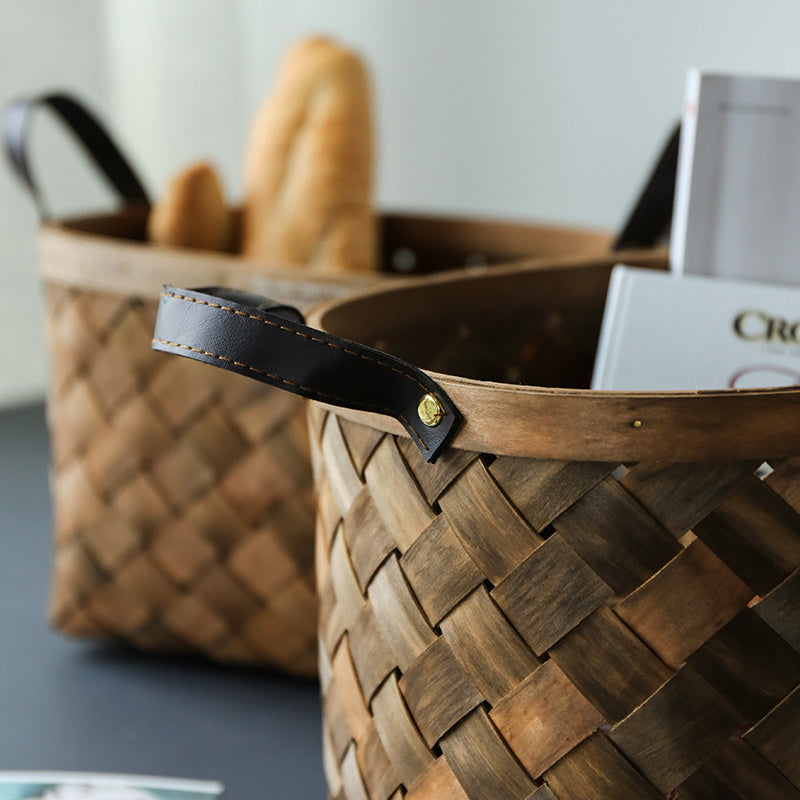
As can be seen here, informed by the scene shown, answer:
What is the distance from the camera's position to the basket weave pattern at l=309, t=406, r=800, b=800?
31cm

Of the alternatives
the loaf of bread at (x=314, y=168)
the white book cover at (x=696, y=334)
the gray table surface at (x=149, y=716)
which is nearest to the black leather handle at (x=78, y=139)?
the loaf of bread at (x=314, y=168)

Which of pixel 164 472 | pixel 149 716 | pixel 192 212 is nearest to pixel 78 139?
pixel 192 212

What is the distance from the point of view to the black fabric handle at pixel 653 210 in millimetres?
627

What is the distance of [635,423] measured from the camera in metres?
0.30

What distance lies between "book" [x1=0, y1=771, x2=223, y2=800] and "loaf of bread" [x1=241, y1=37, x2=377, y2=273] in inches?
13.3

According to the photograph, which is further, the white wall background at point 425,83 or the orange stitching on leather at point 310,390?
the white wall background at point 425,83

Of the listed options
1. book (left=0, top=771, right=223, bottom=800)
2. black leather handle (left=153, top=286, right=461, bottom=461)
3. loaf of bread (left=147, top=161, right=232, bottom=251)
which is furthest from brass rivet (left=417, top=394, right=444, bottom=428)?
loaf of bread (left=147, top=161, right=232, bottom=251)

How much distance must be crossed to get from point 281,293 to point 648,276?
0.21m

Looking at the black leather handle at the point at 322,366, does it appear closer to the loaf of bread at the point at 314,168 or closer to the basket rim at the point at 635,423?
the basket rim at the point at 635,423

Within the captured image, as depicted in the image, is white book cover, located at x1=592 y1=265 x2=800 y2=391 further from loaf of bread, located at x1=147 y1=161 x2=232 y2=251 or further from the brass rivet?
loaf of bread, located at x1=147 y1=161 x2=232 y2=251

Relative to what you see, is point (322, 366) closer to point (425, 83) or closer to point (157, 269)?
point (157, 269)

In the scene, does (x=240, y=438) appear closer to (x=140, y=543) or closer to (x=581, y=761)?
(x=140, y=543)

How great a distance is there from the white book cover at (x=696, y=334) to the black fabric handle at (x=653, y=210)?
16cm

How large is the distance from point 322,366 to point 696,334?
0.23 m
